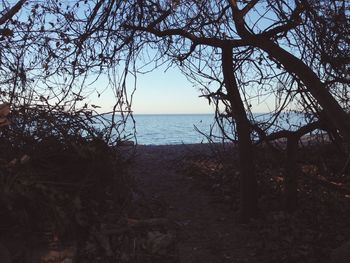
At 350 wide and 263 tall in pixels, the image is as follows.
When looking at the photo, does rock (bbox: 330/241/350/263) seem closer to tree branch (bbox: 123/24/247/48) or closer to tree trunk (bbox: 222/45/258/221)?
tree trunk (bbox: 222/45/258/221)

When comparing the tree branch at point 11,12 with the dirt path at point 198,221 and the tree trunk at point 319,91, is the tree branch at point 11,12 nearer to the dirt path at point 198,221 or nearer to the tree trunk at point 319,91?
the dirt path at point 198,221

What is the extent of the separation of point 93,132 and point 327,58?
3.08 metres

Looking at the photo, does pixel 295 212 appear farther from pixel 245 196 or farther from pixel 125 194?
pixel 125 194

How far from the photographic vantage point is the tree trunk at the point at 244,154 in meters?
6.74

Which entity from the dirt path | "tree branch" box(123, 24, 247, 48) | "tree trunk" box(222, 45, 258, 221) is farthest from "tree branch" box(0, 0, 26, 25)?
"tree trunk" box(222, 45, 258, 221)

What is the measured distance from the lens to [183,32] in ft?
22.5

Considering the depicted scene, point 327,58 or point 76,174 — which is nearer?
point 76,174

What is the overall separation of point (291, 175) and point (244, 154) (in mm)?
813

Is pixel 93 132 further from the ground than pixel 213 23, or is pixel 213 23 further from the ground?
pixel 213 23

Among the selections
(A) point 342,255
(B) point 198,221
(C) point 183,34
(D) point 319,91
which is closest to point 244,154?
(B) point 198,221

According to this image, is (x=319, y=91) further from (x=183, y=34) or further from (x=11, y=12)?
(x=11, y=12)

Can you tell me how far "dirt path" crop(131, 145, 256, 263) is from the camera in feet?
18.3

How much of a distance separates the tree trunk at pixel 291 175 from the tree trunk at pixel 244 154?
56 centimetres

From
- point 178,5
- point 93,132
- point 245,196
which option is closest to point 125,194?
point 93,132
